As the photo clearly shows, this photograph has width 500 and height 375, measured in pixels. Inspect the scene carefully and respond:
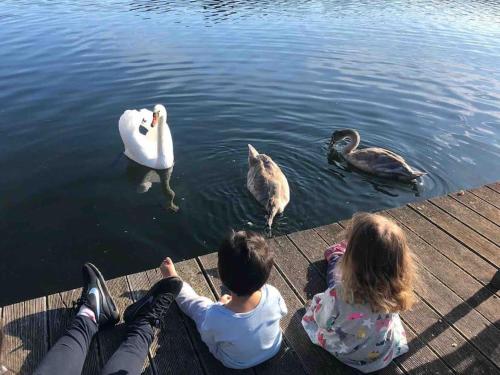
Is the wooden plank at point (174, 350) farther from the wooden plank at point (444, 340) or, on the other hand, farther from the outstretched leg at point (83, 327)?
the wooden plank at point (444, 340)

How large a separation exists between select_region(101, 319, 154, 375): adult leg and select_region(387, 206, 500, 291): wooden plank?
12.2ft

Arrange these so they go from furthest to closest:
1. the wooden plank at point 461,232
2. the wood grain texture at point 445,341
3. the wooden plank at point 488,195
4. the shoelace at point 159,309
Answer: the wooden plank at point 488,195 < the wooden plank at point 461,232 < the shoelace at point 159,309 < the wood grain texture at point 445,341

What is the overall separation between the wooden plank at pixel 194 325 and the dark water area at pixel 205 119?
145cm

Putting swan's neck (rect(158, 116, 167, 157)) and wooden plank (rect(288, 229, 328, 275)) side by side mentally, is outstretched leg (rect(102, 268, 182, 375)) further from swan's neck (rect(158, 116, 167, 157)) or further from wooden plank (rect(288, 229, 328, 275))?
swan's neck (rect(158, 116, 167, 157))

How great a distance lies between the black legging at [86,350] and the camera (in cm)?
354

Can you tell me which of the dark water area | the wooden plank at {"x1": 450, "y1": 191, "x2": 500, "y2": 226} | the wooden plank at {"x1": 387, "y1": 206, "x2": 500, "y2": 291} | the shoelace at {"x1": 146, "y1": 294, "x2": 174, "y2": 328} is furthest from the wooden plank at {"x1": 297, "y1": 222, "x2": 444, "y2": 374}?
the dark water area

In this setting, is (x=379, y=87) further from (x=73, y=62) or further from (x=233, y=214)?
(x=73, y=62)

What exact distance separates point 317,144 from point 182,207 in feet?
13.4

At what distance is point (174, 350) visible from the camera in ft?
13.0

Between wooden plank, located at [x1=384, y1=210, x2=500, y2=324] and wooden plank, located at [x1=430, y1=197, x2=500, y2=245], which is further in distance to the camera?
wooden plank, located at [x1=430, y1=197, x2=500, y2=245]

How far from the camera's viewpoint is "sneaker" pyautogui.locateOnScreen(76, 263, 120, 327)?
13.5ft

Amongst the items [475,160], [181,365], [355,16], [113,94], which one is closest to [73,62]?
[113,94]

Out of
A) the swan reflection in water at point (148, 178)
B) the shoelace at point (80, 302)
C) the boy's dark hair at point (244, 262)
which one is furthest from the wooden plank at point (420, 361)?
the swan reflection in water at point (148, 178)

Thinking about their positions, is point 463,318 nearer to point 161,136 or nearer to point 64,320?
point 64,320
